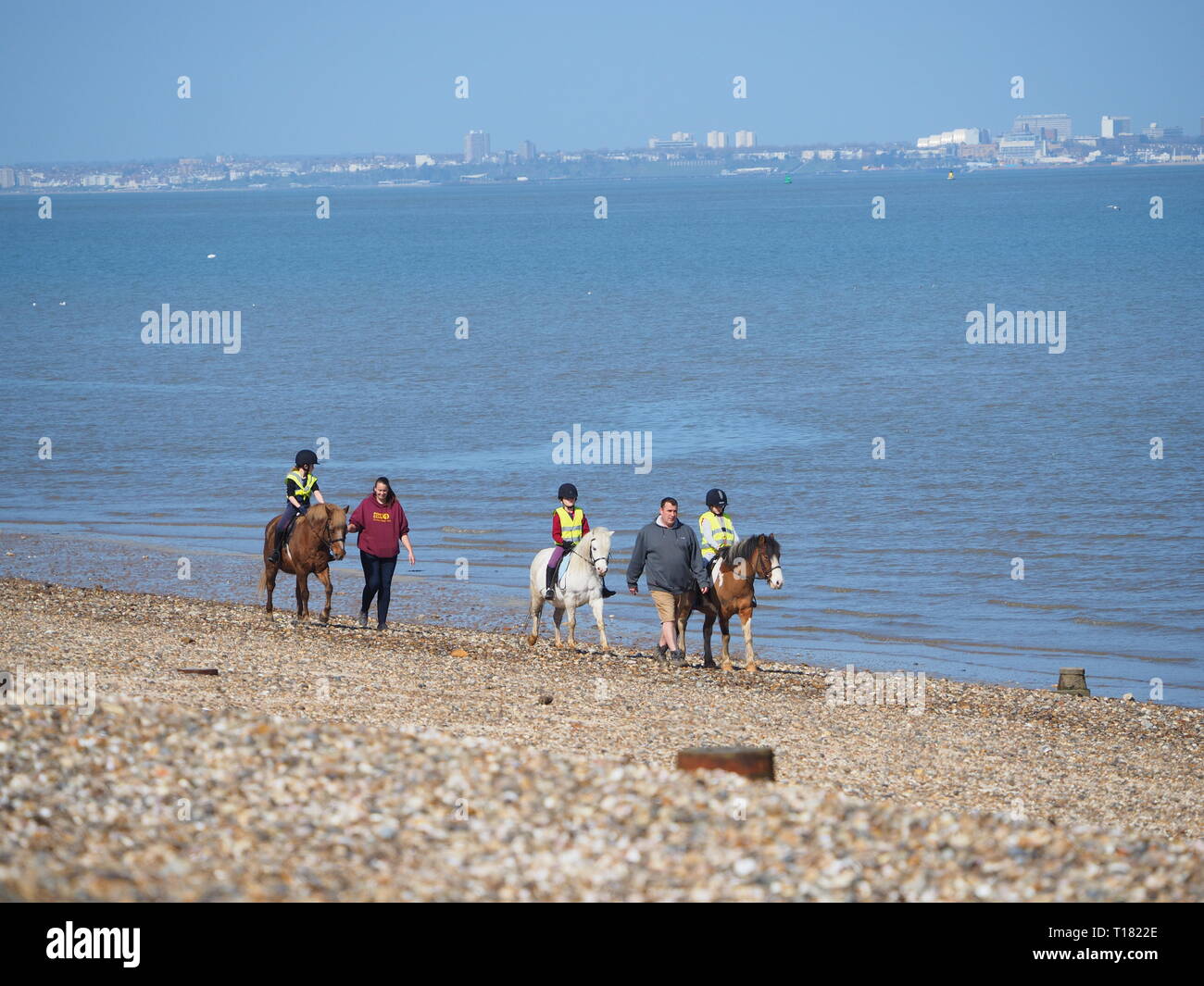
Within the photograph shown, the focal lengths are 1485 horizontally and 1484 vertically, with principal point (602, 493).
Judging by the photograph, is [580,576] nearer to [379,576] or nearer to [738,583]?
[738,583]

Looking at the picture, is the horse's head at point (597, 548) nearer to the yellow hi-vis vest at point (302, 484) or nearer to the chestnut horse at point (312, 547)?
the chestnut horse at point (312, 547)

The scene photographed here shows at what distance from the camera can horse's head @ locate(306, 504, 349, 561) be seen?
62.6 ft

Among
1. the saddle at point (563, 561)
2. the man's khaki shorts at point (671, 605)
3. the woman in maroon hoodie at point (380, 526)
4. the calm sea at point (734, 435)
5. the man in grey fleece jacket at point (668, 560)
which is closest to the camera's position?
the man in grey fleece jacket at point (668, 560)

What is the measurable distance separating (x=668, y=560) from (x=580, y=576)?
1345 mm

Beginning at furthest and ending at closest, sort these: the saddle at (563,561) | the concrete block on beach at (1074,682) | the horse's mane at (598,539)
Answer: the saddle at (563,561), the concrete block on beach at (1074,682), the horse's mane at (598,539)

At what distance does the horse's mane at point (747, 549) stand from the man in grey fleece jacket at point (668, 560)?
0.33m

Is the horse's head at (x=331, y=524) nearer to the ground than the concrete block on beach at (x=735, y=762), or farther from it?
farther from it

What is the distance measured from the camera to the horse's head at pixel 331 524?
1908 cm

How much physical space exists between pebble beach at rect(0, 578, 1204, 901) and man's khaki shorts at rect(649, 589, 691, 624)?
7.46ft

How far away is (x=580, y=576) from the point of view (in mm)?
18281

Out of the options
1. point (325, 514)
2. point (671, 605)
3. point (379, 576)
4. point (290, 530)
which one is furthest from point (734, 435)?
point (671, 605)

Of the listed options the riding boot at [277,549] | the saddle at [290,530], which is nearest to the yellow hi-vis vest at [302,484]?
the saddle at [290,530]

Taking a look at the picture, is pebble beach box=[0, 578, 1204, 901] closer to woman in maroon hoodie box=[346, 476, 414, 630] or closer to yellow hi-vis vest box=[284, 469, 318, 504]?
woman in maroon hoodie box=[346, 476, 414, 630]
